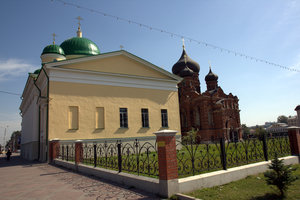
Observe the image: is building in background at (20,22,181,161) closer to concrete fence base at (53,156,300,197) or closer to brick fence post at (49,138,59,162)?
brick fence post at (49,138,59,162)

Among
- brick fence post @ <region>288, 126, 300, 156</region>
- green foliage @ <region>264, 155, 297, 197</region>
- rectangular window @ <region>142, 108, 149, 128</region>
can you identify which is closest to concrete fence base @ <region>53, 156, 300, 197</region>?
brick fence post @ <region>288, 126, 300, 156</region>

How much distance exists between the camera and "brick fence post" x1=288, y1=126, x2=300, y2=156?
28.5ft

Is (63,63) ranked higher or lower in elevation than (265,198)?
higher

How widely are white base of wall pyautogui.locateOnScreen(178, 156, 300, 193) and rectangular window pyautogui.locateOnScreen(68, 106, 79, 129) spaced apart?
11.8m

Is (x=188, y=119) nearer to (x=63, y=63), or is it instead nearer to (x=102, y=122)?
(x=102, y=122)

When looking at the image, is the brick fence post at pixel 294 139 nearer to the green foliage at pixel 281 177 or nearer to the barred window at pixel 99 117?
the green foliage at pixel 281 177

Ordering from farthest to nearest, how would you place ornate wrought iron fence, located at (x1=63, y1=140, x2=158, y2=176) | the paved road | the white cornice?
the white cornice < ornate wrought iron fence, located at (x1=63, y1=140, x2=158, y2=176) < the paved road

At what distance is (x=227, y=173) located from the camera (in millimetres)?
6227

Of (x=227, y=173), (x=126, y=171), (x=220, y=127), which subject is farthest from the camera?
(x=220, y=127)

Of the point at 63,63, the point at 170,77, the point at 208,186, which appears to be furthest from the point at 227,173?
the point at 170,77

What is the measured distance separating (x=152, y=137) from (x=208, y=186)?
13187 millimetres

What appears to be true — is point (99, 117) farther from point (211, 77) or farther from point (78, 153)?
point (211, 77)

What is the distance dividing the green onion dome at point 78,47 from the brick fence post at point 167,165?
1947 cm

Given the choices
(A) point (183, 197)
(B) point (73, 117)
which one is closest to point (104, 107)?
(B) point (73, 117)
